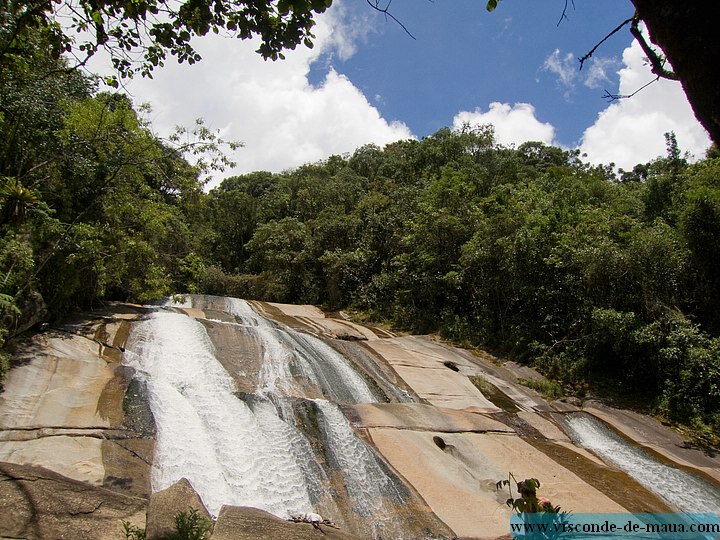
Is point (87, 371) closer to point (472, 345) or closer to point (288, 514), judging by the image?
point (288, 514)

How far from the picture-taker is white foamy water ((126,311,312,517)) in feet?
21.8

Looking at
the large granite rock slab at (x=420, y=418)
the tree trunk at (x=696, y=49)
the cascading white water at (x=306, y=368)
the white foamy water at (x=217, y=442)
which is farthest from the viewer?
the cascading white water at (x=306, y=368)

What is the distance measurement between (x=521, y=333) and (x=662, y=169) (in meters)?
18.1

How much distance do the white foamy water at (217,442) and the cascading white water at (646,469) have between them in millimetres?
6471

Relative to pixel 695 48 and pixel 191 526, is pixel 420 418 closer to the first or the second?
pixel 191 526

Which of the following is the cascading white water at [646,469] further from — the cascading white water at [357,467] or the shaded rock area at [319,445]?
the cascading white water at [357,467]

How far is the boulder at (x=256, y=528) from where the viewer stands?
15.7 ft

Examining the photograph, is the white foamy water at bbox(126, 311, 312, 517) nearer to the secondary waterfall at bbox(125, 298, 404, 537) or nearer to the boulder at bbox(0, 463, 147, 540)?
the secondary waterfall at bbox(125, 298, 404, 537)

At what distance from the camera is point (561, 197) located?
17281 millimetres

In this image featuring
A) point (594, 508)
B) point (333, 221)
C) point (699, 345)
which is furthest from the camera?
point (333, 221)

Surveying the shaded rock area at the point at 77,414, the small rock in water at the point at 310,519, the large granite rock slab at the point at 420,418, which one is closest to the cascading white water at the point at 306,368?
the large granite rock slab at the point at 420,418

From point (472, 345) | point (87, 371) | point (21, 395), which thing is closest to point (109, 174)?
point (87, 371)

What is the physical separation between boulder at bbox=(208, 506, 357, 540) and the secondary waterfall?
1.28m

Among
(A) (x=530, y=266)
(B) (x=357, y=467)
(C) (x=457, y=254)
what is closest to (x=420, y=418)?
(B) (x=357, y=467)
